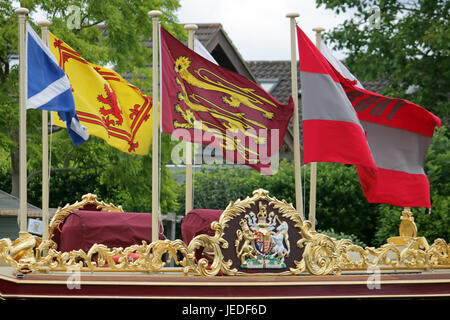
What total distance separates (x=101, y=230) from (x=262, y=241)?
2.63m

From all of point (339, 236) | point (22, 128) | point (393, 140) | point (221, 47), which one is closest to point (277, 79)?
point (221, 47)

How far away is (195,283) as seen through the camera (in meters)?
8.41

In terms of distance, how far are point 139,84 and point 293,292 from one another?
8.72 meters

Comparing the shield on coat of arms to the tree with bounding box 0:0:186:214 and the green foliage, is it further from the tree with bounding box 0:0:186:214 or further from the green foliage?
the green foliage

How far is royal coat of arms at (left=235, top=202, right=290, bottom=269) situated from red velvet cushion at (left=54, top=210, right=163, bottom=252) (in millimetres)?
2216

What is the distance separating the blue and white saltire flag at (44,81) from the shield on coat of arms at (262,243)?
271 centimetres

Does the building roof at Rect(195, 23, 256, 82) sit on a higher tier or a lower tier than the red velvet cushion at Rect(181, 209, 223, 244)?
higher

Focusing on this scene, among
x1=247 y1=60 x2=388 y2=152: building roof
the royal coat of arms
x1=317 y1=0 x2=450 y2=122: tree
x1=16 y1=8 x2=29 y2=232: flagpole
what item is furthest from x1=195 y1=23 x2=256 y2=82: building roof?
the royal coat of arms

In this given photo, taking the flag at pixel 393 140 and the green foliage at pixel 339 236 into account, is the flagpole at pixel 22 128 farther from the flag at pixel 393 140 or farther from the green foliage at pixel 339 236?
the green foliage at pixel 339 236

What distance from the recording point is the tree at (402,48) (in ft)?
62.0

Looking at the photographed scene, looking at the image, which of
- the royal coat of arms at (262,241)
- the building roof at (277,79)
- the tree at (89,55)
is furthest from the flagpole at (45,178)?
the building roof at (277,79)

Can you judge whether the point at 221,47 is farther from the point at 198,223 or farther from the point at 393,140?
the point at 198,223

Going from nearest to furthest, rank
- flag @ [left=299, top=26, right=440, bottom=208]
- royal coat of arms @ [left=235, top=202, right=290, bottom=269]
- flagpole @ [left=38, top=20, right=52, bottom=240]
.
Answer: royal coat of arms @ [left=235, top=202, right=290, bottom=269] < flagpole @ [left=38, top=20, right=52, bottom=240] < flag @ [left=299, top=26, right=440, bottom=208]

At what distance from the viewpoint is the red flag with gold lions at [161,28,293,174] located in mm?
9430
